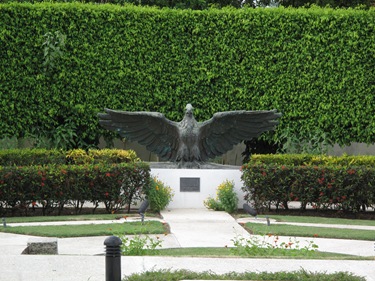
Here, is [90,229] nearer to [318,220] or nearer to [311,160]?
[318,220]

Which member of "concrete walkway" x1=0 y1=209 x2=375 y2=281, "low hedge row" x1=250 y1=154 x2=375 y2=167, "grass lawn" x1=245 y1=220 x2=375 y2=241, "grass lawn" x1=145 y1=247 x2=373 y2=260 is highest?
"low hedge row" x1=250 y1=154 x2=375 y2=167

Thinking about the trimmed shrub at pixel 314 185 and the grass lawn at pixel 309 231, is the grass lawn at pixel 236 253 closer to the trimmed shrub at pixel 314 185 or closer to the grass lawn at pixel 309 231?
the grass lawn at pixel 309 231

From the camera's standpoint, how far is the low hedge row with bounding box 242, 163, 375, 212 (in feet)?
54.6

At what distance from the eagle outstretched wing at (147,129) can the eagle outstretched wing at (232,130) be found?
2.24ft

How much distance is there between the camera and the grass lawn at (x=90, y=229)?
12.8 meters

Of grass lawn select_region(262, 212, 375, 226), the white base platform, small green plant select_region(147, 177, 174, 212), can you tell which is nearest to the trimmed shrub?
grass lawn select_region(262, 212, 375, 226)

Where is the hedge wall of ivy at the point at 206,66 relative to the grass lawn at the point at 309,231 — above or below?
above

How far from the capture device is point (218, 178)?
58.9 feet

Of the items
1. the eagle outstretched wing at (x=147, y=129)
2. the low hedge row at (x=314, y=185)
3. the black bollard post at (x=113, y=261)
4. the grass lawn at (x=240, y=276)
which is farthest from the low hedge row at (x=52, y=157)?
the black bollard post at (x=113, y=261)

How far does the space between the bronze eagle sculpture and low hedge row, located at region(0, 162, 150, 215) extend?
5.05 feet

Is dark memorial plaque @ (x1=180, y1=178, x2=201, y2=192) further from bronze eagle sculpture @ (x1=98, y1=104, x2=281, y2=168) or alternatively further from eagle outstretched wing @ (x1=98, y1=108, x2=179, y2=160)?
eagle outstretched wing @ (x1=98, y1=108, x2=179, y2=160)

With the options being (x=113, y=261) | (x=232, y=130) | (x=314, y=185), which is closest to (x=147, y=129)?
(x=232, y=130)

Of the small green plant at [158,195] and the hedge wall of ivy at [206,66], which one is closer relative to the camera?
the small green plant at [158,195]

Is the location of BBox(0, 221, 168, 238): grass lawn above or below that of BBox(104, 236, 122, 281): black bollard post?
below
